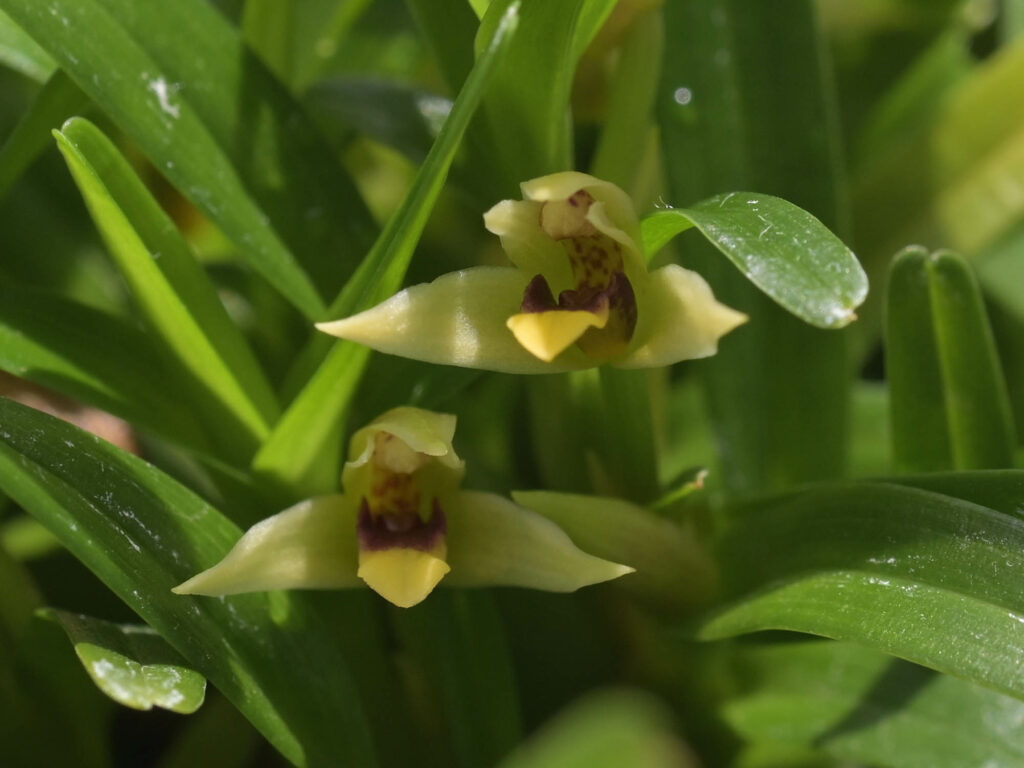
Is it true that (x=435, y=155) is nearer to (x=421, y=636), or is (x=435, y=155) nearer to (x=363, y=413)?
(x=363, y=413)

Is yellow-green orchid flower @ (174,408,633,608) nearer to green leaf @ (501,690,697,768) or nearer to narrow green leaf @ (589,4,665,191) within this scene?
green leaf @ (501,690,697,768)

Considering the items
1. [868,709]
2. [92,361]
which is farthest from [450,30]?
[868,709]

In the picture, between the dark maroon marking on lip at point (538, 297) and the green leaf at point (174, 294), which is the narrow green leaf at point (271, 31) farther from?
the dark maroon marking on lip at point (538, 297)

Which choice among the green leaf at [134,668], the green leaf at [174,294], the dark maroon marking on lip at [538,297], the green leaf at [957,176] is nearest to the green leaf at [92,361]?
the green leaf at [174,294]

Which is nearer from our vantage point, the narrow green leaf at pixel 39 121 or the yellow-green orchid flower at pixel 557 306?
the yellow-green orchid flower at pixel 557 306

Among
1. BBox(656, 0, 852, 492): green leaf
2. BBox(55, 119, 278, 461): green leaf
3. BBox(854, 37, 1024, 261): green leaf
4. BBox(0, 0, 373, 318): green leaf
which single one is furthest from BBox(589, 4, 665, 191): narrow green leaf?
BBox(854, 37, 1024, 261): green leaf

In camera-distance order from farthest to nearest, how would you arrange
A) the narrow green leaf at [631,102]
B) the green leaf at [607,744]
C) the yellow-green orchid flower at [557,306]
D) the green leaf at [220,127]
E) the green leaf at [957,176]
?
1. the green leaf at [957,176]
2. the narrow green leaf at [631,102]
3. the green leaf at [220,127]
4. the yellow-green orchid flower at [557,306]
5. the green leaf at [607,744]

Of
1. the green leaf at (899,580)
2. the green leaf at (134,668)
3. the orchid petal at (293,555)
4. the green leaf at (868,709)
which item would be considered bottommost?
the green leaf at (868,709)

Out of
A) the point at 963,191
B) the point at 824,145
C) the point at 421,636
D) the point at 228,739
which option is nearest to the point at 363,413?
the point at 421,636

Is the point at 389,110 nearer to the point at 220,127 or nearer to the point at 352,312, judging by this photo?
the point at 220,127
